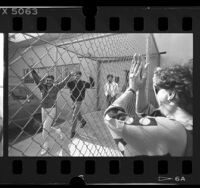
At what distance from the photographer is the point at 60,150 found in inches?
49.1

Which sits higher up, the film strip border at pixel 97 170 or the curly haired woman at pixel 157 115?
the curly haired woman at pixel 157 115

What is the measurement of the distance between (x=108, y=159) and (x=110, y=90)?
410mm

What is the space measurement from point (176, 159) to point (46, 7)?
3.81ft

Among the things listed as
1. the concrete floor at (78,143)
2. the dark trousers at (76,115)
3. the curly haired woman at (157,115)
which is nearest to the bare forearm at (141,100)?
the curly haired woman at (157,115)

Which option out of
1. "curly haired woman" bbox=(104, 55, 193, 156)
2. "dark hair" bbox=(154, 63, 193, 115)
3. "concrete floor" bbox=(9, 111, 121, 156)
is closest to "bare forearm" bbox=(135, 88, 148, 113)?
"curly haired woman" bbox=(104, 55, 193, 156)

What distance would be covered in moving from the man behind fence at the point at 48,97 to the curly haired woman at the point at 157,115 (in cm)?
31

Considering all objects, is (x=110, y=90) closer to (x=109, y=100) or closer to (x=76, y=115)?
(x=109, y=100)

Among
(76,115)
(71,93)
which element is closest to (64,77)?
(71,93)

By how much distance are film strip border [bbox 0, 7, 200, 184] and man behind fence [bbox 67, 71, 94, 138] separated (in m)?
0.24

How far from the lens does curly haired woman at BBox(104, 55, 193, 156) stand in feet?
3.98

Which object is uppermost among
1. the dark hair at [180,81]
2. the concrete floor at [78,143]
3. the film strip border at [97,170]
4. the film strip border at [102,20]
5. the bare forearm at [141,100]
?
the film strip border at [102,20]

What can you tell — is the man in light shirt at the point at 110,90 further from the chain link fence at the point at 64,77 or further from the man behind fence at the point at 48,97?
the man behind fence at the point at 48,97

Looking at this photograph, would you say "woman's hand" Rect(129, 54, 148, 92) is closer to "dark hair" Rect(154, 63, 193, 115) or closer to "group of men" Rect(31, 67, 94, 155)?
"dark hair" Rect(154, 63, 193, 115)

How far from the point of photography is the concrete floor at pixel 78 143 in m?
1.23
